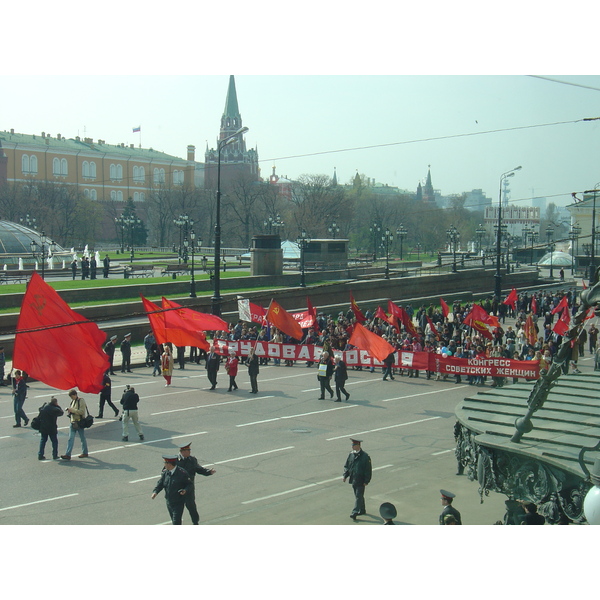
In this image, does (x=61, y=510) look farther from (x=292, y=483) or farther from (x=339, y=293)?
(x=339, y=293)

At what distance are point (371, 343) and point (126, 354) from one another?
24.3 feet

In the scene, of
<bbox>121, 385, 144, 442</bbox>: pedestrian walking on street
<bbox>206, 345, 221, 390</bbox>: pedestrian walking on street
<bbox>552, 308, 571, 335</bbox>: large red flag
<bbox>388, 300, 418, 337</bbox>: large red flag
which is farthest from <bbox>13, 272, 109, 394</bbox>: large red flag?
<bbox>552, 308, 571, 335</bbox>: large red flag

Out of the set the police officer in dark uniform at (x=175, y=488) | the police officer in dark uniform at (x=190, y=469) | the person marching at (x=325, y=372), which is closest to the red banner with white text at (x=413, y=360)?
the person marching at (x=325, y=372)

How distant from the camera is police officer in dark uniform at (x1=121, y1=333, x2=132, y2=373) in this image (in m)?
22.5

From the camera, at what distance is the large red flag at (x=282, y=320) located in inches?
824

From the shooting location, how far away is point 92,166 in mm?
115938

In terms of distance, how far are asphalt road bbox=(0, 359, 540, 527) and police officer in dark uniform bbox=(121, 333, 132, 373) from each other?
145 centimetres

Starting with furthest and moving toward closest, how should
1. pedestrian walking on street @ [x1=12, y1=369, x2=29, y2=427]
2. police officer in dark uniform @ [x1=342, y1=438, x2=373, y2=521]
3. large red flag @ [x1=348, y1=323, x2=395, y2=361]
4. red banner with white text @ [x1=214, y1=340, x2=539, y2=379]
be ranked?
large red flag @ [x1=348, y1=323, x2=395, y2=361] → red banner with white text @ [x1=214, y1=340, x2=539, y2=379] → pedestrian walking on street @ [x1=12, y1=369, x2=29, y2=427] → police officer in dark uniform @ [x1=342, y1=438, x2=373, y2=521]

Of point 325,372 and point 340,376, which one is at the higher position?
point 325,372

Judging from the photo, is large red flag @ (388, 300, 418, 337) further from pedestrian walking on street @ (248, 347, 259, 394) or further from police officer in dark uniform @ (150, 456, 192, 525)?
police officer in dark uniform @ (150, 456, 192, 525)

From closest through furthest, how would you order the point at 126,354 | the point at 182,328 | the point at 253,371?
the point at 182,328 → the point at 253,371 → the point at 126,354

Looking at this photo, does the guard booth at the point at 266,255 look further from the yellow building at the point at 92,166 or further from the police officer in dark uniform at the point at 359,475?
the yellow building at the point at 92,166

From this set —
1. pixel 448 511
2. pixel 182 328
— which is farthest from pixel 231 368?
pixel 448 511

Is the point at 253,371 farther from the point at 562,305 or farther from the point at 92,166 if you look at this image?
the point at 92,166
